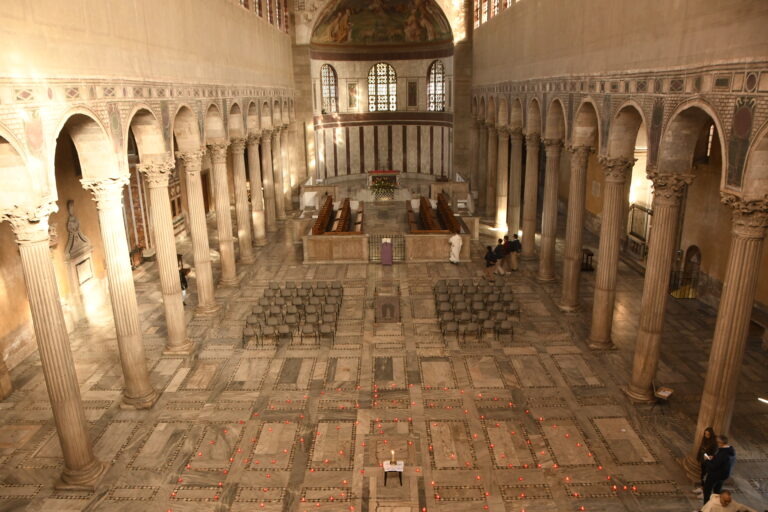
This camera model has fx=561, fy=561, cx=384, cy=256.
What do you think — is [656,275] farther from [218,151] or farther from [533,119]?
[218,151]

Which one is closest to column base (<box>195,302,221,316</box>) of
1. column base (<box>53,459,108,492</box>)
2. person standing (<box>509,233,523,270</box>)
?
column base (<box>53,459,108,492</box>)

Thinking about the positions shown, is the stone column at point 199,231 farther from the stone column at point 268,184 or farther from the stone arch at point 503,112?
the stone arch at point 503,112

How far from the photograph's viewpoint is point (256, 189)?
25312 millimetres

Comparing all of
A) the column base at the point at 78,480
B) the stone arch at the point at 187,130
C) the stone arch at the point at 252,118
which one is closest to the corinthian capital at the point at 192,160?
the stone arch at the point at 187,130

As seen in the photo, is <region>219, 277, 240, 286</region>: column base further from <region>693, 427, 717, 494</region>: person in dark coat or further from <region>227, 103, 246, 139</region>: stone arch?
<region>693, 427, 717, 494</region>: person in dark coat

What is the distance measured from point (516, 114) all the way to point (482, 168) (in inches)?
403

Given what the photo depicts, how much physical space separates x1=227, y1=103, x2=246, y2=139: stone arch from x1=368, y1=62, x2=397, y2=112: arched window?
73.6 feet

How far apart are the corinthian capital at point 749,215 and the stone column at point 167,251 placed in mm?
11832

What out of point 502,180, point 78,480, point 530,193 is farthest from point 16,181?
point 502,180

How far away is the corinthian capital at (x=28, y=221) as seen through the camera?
8812 mm

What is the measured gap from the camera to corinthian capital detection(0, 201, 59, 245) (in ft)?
28.9

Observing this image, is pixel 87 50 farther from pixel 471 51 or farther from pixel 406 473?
pixel 471 51

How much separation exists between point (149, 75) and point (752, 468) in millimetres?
14835

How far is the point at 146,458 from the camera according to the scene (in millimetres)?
11016
